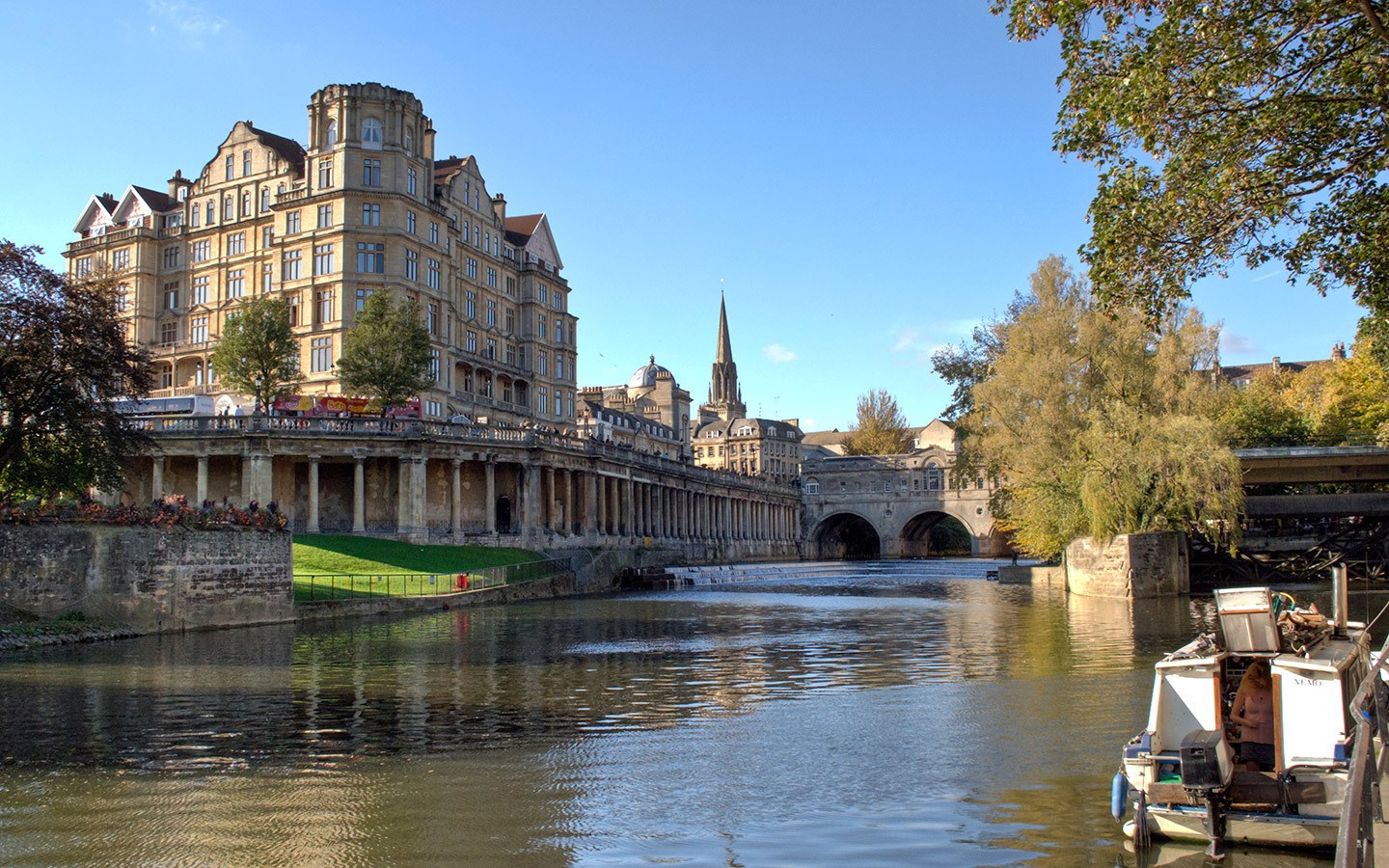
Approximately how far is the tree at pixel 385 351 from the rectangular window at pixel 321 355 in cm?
971

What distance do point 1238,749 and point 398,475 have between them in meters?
51.6

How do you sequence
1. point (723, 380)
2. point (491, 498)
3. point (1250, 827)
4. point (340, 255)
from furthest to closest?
1. point (723, 380)
2. point (340, 255)
3. point (491, 498)
4. point (1250, 827)

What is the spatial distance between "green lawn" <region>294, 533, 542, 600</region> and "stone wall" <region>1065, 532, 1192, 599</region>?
2563 centimetres

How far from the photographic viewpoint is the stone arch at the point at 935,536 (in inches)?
5153

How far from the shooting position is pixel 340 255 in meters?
67.7

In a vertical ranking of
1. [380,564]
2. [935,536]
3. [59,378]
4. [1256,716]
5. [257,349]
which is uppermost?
[257,349]

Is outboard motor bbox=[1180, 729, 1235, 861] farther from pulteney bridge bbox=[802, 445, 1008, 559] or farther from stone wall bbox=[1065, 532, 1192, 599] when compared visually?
pulteney bridge bbox=[802, 445, 1008, 559]

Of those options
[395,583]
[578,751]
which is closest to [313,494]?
[395,583]

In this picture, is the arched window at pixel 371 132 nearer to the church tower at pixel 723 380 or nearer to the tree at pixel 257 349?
the tree at pixel 257 349

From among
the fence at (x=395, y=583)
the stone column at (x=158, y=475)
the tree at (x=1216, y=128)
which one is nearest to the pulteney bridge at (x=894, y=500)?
the stone column at (x=158, y=475)

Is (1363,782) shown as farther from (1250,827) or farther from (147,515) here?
(147,515)

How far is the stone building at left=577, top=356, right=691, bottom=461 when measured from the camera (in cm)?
11954

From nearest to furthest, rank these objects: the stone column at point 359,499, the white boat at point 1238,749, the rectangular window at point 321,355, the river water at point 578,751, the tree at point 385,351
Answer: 1. the white boat at point 1238,749
2. the river water at point 578,751
3. the stone column at point 359,499
4. the tree at point 385,351
5. the rectangular window at point 321,355

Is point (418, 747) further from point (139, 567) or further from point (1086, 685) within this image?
point (139, 567)
